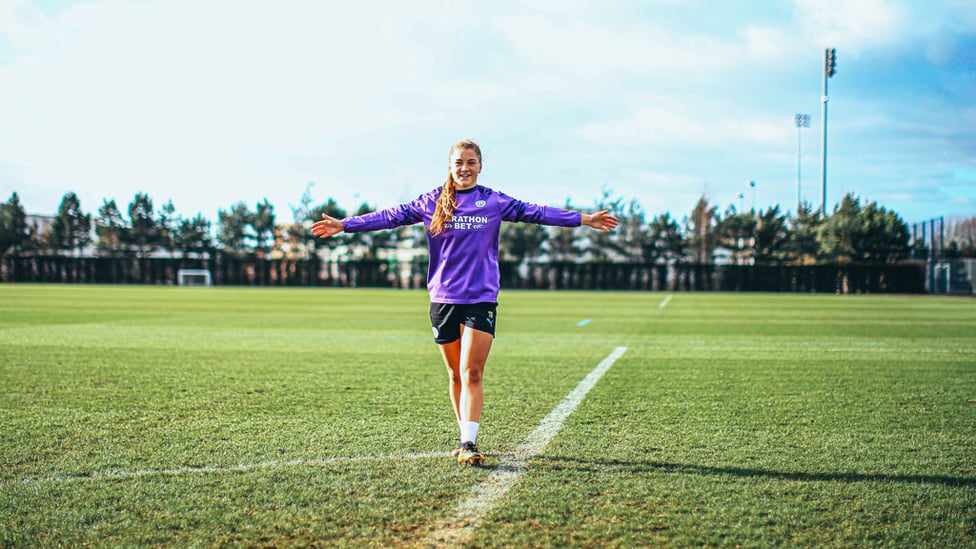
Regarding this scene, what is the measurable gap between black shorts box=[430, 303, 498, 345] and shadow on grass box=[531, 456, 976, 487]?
33.9 inches

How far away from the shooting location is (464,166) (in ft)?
15.3

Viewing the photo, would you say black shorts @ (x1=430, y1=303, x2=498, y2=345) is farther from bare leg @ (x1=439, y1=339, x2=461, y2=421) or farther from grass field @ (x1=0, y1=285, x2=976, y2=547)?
grass field @ (x1=0, y1=285, x2=976, y2=547)

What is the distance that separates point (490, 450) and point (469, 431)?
0.30 metres

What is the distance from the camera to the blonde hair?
466 cm

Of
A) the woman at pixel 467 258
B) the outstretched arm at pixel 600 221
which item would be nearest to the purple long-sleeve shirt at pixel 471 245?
the woman at pixel 467 258

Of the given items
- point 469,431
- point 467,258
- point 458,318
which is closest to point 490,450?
point 469,431

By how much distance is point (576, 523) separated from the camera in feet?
11.2

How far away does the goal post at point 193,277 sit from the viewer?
2170 inches

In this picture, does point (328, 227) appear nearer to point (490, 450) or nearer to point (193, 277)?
point (490, 450)

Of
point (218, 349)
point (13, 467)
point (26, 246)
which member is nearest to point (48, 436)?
point (13, 467)

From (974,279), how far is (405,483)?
4721 cm

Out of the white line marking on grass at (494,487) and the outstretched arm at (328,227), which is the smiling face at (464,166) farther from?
the white line marking on grass at (494,487)

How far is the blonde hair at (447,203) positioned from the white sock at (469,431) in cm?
114

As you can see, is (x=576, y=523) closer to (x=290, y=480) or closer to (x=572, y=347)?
(x=290, y=480)
